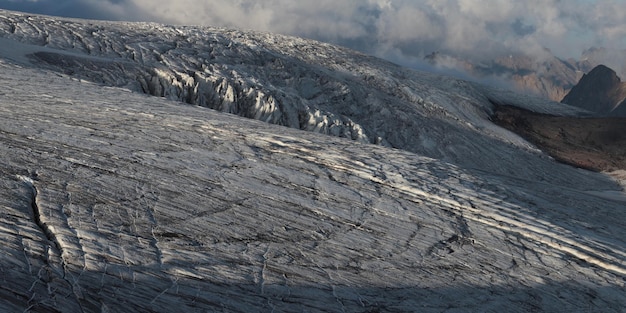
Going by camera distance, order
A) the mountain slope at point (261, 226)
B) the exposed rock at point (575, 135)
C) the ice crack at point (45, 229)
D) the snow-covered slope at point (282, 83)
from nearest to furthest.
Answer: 1. the ice crack at point (45, 229)
2. the mountain slope at point (261, 226)
3. the snow-covered slope at point (282, 83)
4. the exposed rock at point (575, 135)

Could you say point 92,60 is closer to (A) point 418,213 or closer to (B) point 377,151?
(B) point 377,151

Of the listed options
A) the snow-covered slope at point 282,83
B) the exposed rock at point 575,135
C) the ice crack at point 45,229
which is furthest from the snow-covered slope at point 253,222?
the exposed rock at point 575,135

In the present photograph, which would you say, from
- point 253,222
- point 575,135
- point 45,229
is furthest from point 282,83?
point 45,229

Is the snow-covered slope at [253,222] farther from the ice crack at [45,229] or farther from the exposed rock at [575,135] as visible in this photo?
the exposed rock at [575,135]

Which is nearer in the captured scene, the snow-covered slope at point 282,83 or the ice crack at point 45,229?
the ice crack at point 45,229

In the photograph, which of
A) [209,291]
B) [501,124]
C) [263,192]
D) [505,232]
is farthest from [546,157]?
[209,291]

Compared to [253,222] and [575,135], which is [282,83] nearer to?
[575,135]

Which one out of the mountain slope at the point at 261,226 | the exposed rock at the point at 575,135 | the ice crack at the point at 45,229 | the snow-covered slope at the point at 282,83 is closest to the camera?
the ice crack at the point at 45,229

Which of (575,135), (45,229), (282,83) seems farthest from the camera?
(575,135)
